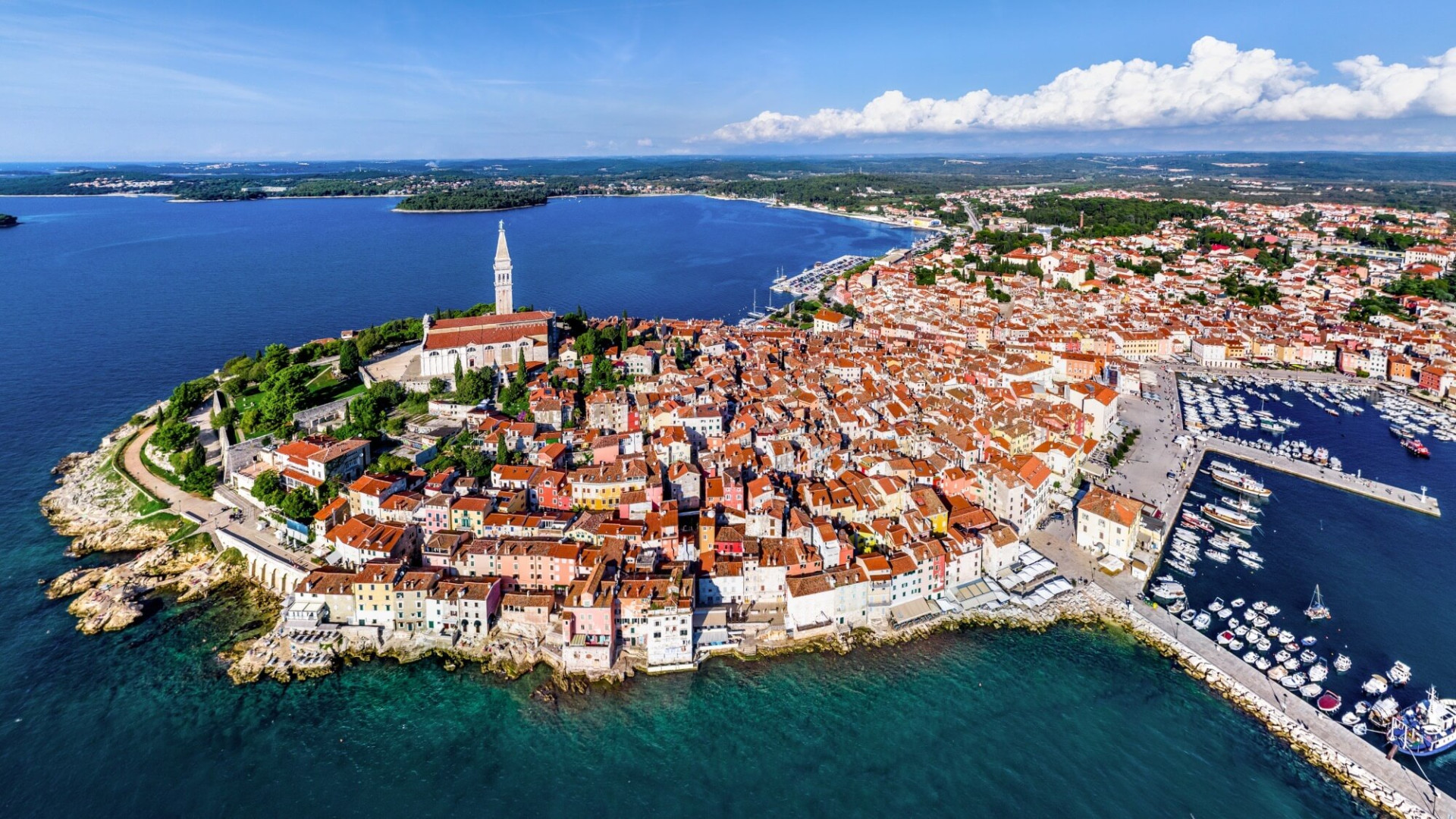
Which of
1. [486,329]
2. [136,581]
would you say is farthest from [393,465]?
[486,329]

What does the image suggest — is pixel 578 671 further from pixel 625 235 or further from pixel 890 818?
pixel 625 235

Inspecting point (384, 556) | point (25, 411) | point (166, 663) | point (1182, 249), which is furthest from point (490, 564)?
point (1182, 249)

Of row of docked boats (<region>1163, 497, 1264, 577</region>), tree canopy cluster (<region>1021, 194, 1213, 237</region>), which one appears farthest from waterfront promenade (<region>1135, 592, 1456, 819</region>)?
tree canopy cluster (<region>1021, 194, 1213, 237</region>)

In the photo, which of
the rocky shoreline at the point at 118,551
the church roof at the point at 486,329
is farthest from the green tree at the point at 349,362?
the rocky shoreline at the point at 118,551

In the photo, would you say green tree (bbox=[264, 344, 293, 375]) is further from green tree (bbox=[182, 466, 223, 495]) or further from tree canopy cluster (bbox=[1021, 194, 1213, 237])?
tree canopy cluster (bbox=[1021, 194, 1213, 237])

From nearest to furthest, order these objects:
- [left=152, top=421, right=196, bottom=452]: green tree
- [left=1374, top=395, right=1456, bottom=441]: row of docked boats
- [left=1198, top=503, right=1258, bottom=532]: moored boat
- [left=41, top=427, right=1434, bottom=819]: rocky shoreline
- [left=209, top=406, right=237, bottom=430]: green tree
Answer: [left=41, top=427, right=1434, bottom=819]: rocky shoreline < [left=1198, top=503, right=1258, bottom=532]: moored boat < [left=152, top=421, right=196, bottom=452]: green tree < [left=209, top=406, right=237, bottom=430]: green tree < [left=1374, top=395, right=1456, bottom=441]: row of docked boats

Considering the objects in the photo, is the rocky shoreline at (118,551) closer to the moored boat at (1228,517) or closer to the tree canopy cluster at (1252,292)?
the moored boat at (1228,517)
